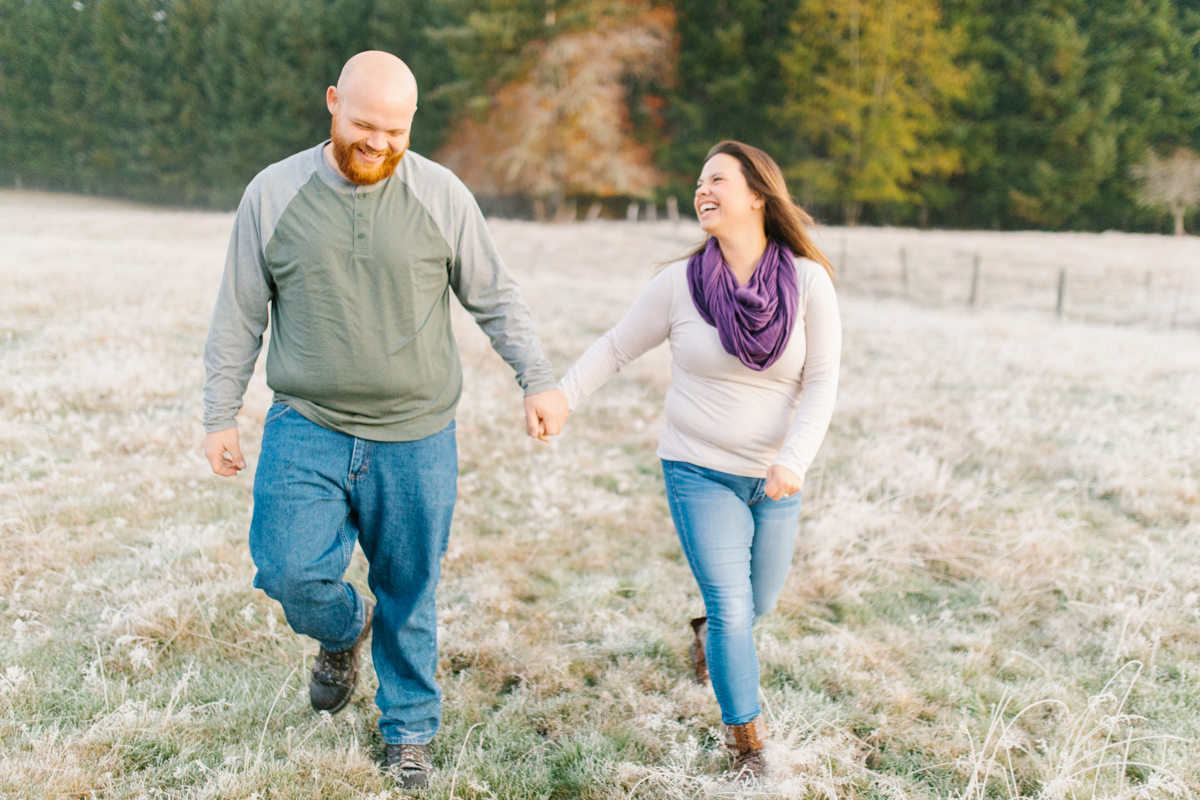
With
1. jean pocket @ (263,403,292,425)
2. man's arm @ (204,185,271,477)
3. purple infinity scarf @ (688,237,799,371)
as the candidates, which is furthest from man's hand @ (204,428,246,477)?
purple infinity scarf @ (688,237,799,371)

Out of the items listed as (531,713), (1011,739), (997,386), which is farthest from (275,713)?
(997,386)

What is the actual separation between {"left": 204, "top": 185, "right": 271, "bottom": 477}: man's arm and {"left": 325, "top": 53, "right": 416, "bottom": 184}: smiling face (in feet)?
1.12

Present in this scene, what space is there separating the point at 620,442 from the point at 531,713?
3931mm

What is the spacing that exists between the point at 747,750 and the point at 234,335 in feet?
7.15

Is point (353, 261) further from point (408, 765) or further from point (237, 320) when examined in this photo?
point (408, 765)

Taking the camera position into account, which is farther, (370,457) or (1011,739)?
(1011,739)

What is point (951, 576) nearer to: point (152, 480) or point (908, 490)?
point (908, 490)

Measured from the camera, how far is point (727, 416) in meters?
2.77

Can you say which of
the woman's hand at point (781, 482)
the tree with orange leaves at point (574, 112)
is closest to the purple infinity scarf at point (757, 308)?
the woman's hand at point (781, 482)

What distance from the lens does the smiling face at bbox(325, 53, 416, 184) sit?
7.65ft

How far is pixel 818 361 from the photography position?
273 centimetres

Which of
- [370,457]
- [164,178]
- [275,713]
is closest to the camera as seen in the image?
[370,457]

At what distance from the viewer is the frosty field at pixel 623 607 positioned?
2.76 m

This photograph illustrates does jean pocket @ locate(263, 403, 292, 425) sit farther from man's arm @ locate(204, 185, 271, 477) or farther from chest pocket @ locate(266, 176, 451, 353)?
chest pocket @ locate(266, 176, 451, 353)
